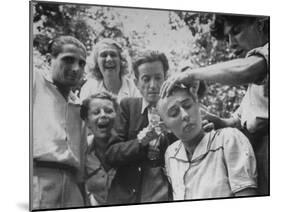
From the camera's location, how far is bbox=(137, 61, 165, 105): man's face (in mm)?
4398

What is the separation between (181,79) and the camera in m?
4.52

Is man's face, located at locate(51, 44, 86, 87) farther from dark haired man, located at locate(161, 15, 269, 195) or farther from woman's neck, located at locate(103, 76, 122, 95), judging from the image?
dark haired man, located at locate(161, 15, 269, 195)

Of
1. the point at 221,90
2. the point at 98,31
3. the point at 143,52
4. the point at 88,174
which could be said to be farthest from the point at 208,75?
the point at 88,174

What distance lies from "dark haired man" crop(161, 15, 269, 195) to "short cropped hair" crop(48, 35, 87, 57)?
115 centimetres

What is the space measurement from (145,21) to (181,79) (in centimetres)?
58

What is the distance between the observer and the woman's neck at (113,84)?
14.1ft

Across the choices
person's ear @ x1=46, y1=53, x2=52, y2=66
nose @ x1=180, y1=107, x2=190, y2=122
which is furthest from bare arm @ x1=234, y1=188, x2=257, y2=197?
person's ear @ x1=46, y1=53, x2=52, y2=66

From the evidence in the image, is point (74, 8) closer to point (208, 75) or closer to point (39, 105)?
point (39, 105)

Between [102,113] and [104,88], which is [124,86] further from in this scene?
[102,113]

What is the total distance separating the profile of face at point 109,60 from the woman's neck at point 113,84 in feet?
0.08

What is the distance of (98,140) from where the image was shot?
14.0 ft

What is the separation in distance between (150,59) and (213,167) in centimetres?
109

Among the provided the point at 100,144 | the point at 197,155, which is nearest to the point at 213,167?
the point at 197,155

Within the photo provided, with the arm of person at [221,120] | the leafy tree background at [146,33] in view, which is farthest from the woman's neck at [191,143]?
the leafy tree background at [146,33]
